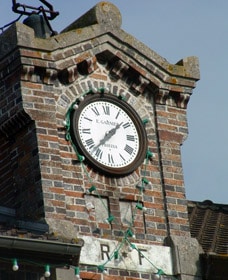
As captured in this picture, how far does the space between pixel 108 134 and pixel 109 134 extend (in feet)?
0.05

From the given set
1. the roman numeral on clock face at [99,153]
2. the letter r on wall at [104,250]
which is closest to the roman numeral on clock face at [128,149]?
the roman numeral on clock face at [99,153]

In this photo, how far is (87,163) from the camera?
31719mm

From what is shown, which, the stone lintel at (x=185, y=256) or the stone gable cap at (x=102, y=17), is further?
the stone gable cap at (x=102, y=17)

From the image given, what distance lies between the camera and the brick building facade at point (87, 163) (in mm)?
31078

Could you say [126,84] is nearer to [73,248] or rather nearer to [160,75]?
[160,75]

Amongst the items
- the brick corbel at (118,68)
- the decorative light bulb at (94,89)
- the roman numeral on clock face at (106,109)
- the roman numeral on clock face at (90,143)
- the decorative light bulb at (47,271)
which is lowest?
the decorative light bulb at (47,271)

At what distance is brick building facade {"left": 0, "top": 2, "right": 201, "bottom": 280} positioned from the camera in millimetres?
31078

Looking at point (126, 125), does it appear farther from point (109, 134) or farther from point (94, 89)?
point (94, 89)

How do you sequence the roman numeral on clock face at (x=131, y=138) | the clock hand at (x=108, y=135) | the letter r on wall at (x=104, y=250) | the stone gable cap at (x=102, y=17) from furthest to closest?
the stone gable cap at (x=102, y=17) < the roman numeral on clock face at (x=131, y=138) < the clock hand at (x=108, y=135) < the letter r on wall at (x=104, y=250)

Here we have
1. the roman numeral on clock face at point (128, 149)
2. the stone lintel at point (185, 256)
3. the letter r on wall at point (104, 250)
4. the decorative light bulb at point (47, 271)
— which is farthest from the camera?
the roman numeral on clock face at point (128, 149)

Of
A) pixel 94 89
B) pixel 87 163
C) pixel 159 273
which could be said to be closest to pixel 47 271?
pixel 159 273

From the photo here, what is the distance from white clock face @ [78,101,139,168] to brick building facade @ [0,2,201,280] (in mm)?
239

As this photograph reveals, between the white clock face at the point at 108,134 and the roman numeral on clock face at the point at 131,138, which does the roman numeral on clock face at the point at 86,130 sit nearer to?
the white clock face at the point at 108,134

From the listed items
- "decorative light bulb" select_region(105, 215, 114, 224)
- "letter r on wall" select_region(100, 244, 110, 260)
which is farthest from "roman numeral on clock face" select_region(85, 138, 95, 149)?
"letter r on wall" select_region(100, 244, 110, 260)
